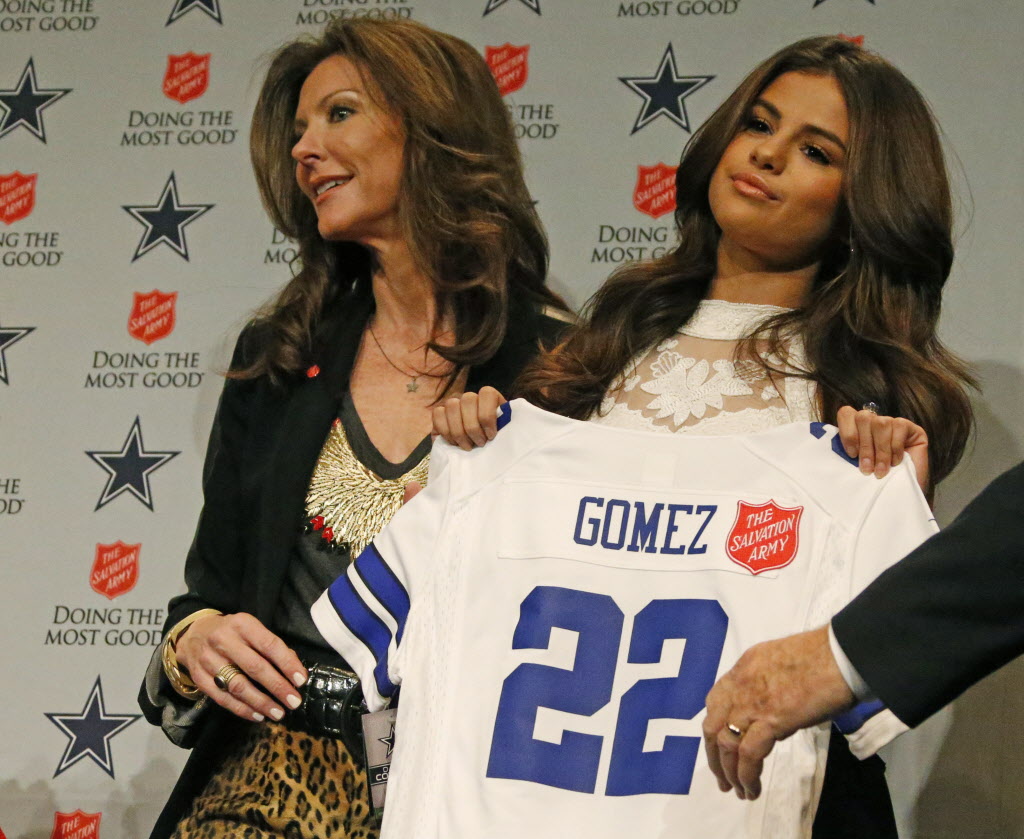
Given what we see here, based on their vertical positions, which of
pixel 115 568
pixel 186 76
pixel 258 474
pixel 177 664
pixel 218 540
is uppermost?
pixel 186 76

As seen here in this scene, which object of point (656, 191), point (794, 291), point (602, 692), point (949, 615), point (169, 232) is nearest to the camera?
point (949, 615)

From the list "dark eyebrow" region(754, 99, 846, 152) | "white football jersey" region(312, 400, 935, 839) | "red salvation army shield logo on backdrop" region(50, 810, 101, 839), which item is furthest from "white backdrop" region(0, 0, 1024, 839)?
"white football jersey" region(312, 400, 935, 839)

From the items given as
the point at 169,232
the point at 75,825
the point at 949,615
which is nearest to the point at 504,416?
the point at 949,615

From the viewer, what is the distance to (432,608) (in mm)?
1641

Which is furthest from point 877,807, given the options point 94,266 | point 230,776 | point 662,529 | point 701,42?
point 94,266

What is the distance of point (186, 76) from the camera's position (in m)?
2.80

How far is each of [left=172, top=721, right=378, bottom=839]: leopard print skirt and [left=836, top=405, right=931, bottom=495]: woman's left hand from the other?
77cm

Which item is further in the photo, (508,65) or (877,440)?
(508,65)

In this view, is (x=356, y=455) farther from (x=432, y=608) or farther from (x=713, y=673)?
(x=713, y=673)

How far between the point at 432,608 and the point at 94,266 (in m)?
1.43

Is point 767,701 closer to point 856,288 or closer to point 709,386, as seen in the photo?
point 709,386

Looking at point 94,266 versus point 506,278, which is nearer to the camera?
point 506,278

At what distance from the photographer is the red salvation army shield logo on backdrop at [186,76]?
2.79m

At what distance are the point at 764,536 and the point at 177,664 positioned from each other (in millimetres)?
914
